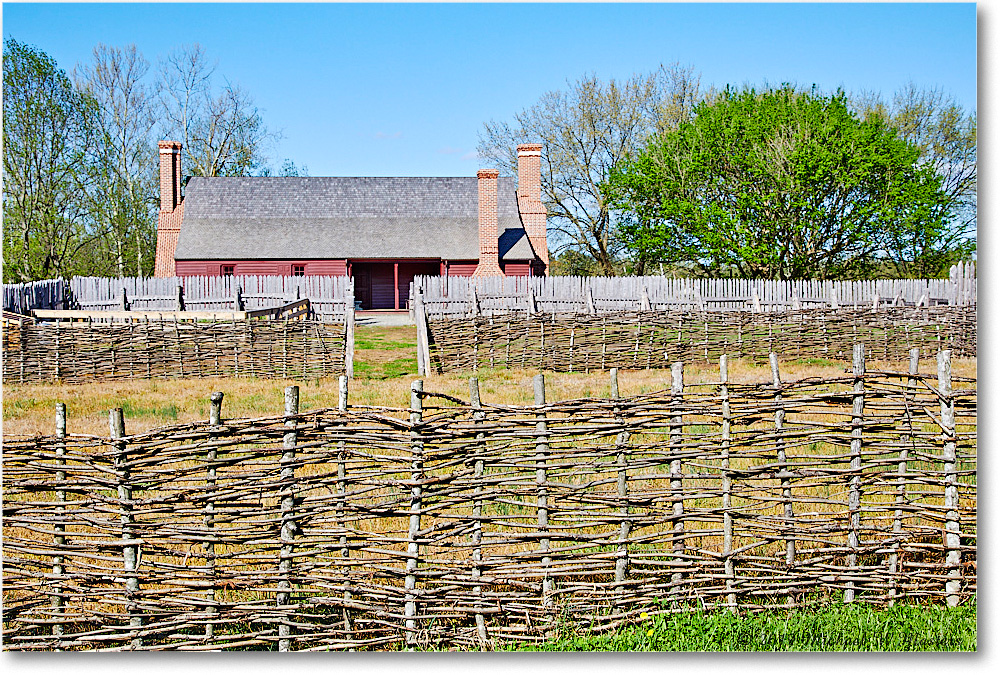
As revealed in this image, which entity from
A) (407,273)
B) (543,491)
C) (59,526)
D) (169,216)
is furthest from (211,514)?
(169,216)

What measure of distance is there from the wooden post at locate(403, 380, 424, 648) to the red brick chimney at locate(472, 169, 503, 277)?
26915mm

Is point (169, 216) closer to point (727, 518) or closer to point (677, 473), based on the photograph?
point (677, 473)

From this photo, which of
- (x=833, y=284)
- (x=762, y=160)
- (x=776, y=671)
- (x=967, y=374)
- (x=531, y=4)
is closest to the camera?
(x=776, y=671)

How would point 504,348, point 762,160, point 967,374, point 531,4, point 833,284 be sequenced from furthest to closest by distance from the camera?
point 762,160, point 833,284, point 504,348, point 967,374, point 531,4

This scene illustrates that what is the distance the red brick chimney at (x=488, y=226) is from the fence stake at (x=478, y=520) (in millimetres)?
26858

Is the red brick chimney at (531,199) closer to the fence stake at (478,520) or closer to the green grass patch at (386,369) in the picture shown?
the green grass patch at (386,369)

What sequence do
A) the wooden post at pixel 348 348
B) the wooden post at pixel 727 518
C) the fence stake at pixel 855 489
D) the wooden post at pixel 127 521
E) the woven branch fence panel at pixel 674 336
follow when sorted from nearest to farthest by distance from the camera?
1. the wooden post at pixel 127 521
2. the wooden post at pixel 727 518
3. the fence stake at pixel 855 489
4. the wooden post at pixel 348 348
5. the woven branch fence panel at pixel 674 336

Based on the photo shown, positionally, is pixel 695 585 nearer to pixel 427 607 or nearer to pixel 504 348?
pixel 427 607

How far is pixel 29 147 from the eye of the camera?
2781 centimetres

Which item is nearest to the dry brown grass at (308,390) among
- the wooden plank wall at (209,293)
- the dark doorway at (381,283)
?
the wooden plank wall at (209,293)

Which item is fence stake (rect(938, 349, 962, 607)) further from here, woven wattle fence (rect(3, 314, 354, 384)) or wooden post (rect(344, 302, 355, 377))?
wooden post (rect(344, 302, 355, 377))

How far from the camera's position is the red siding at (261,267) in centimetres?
3344

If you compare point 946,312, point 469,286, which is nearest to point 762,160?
point 469,286

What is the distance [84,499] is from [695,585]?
3.26 m
